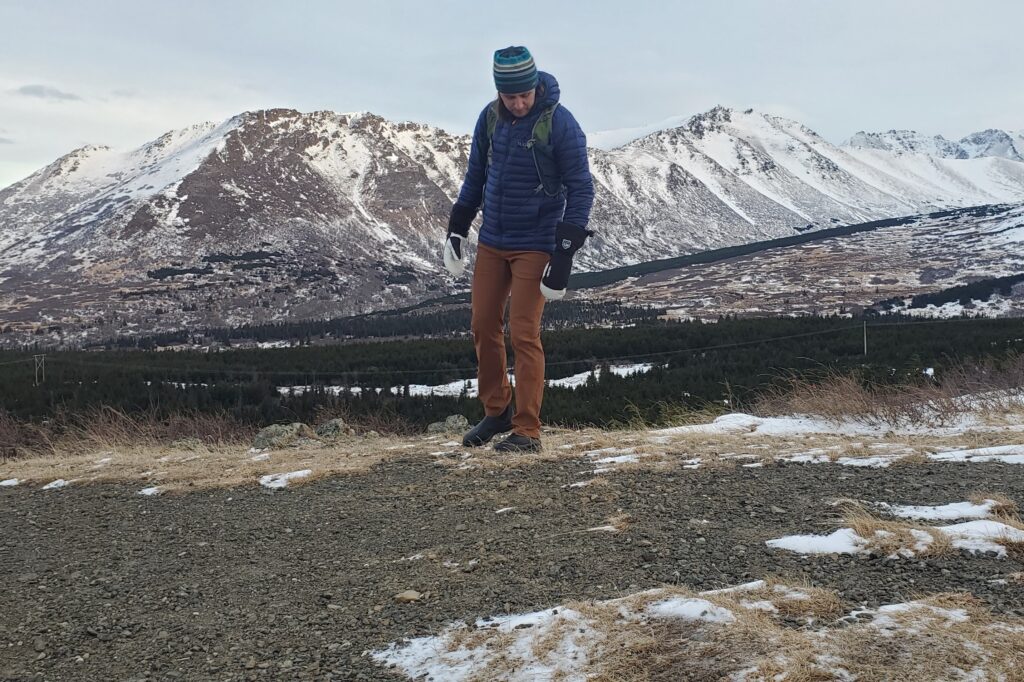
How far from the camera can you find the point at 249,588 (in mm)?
3371

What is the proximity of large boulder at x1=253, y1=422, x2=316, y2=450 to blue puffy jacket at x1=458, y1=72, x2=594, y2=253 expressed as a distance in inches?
180

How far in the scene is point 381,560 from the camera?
3578 millimetres

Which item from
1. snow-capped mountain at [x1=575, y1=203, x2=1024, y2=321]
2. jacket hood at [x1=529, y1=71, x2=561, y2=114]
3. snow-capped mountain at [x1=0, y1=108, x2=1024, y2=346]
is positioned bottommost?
snow-capped mountain at [x1=575, y1=203, x2=1024, y2=321]

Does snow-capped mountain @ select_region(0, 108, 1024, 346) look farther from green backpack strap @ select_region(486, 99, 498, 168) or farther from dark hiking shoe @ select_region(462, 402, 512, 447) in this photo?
green backpack strap @ select_region(486, 99, 498, 168)

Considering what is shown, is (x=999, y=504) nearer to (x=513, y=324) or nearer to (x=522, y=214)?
(x=513, y=324)

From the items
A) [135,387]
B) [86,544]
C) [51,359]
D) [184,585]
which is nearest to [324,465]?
[86,544]

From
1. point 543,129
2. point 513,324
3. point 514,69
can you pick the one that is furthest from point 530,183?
point 513,324

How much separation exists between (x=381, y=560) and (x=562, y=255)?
258 centimetres

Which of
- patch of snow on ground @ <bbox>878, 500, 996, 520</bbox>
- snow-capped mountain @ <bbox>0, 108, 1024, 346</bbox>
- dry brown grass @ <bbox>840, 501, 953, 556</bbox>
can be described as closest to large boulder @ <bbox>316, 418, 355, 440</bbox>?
patch of snow on ground @ <bbox>878, 500, 996, 520</bbox>

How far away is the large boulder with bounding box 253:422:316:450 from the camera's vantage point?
29.3ft

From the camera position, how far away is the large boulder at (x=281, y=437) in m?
8.92

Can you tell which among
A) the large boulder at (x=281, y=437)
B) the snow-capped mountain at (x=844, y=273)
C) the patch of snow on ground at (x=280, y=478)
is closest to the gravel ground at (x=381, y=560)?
the patch of snow on ground at (x=280, y=478)

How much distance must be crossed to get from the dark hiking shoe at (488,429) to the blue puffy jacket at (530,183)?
1594 millimetres

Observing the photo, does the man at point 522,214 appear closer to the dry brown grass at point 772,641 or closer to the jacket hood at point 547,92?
the jacket hood at point 547,92
